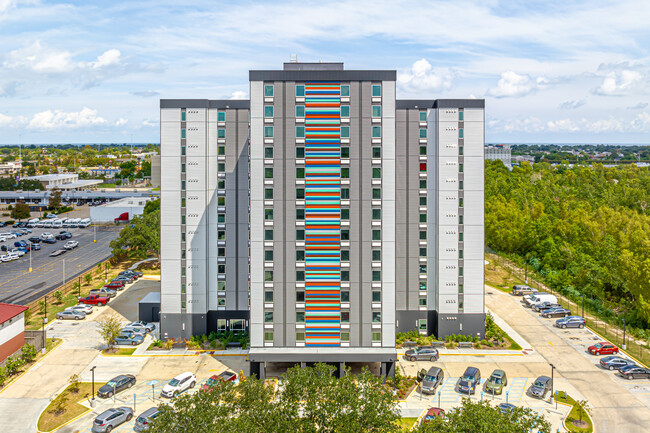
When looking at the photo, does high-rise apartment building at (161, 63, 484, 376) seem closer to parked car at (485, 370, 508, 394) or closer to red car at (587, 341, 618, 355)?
parked car at (485, 370, 508, 394)

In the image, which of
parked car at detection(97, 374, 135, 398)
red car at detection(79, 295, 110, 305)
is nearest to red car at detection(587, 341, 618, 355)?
parked car at detection(97, 374, 135, 398)

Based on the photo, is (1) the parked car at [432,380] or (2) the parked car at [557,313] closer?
(1) the parked car at [432,380]

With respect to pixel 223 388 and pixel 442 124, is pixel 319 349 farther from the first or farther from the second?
pixel 442 124

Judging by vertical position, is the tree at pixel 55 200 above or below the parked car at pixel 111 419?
above

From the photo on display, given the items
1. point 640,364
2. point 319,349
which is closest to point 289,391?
point 319,349

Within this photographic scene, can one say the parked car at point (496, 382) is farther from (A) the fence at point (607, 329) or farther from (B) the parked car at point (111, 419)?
(B) the parked car at point (111, 419)

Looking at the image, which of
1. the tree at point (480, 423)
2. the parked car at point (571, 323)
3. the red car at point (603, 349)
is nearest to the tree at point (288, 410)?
the tree at point (480, 423)
